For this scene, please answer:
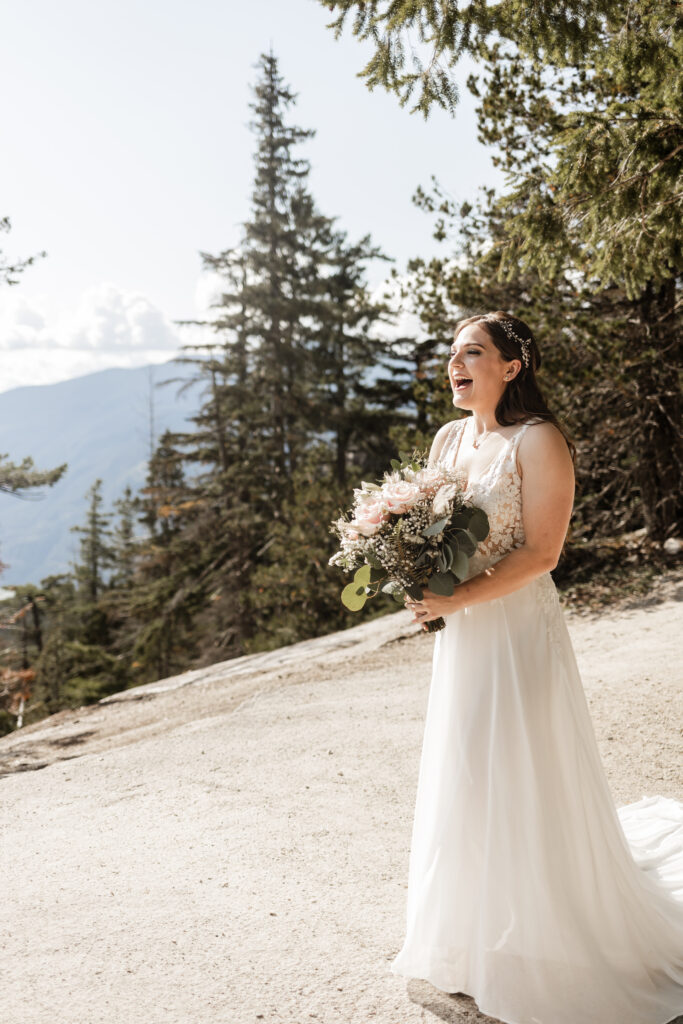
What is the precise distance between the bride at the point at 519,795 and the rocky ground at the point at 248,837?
0.31 meters

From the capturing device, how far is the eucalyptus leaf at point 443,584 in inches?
108

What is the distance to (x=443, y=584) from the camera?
2.75 m

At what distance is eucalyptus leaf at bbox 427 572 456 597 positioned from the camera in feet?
9.01

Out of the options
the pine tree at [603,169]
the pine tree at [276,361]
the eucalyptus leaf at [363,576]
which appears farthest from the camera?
the pine tree at [276,361]

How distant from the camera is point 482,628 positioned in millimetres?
2893

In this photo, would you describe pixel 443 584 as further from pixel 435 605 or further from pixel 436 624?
pixel 436 624

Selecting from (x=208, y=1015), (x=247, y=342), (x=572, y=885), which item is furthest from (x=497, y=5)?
(x=247, y=342)

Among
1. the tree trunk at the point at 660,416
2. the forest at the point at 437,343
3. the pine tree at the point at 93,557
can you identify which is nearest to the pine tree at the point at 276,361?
the forest at the point at 437,343

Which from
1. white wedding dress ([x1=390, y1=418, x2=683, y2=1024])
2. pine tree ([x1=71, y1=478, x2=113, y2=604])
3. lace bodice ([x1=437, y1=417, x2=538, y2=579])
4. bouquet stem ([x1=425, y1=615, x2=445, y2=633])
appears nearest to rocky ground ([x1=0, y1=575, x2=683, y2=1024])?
white wedding dress ([x1=390, y1=418, x2=683, y2=1024])

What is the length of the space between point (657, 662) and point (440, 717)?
544 cm

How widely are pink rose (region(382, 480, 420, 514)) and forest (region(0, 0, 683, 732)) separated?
10.5 ft

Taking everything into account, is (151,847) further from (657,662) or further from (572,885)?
(657,662)

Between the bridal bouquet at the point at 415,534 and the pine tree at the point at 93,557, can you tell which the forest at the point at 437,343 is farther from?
the pine tree at the point at 93,557

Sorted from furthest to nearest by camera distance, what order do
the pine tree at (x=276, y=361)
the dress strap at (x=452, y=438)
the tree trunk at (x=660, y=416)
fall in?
the pine tree at (x=276, y=361)
the tree trunk at (x=660, y=416)
the dress strap at (x=452, y=438)
